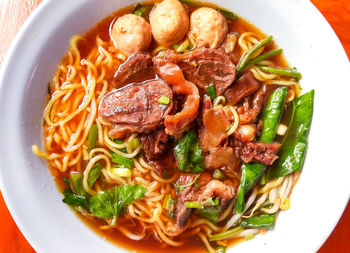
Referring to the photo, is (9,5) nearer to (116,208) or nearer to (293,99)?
(116,208)

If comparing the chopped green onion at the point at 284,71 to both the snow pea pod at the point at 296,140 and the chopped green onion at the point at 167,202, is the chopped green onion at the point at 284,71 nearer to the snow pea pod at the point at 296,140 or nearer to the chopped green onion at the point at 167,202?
the snow pea pod at the point at 296,140

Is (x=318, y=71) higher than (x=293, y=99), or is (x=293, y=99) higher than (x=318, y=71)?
(x=318, y=71)

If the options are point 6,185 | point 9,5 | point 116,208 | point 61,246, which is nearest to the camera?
point 6,185

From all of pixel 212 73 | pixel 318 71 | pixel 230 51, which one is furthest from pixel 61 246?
pixel 318 71

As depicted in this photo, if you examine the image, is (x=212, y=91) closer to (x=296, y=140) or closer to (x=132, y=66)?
(x=132, y=66)

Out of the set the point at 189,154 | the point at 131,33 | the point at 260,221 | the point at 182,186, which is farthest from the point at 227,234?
the point at 131,33

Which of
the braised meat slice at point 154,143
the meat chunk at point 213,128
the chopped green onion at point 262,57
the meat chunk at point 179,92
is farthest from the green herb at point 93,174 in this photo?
the chopped green onion at point 262,57
